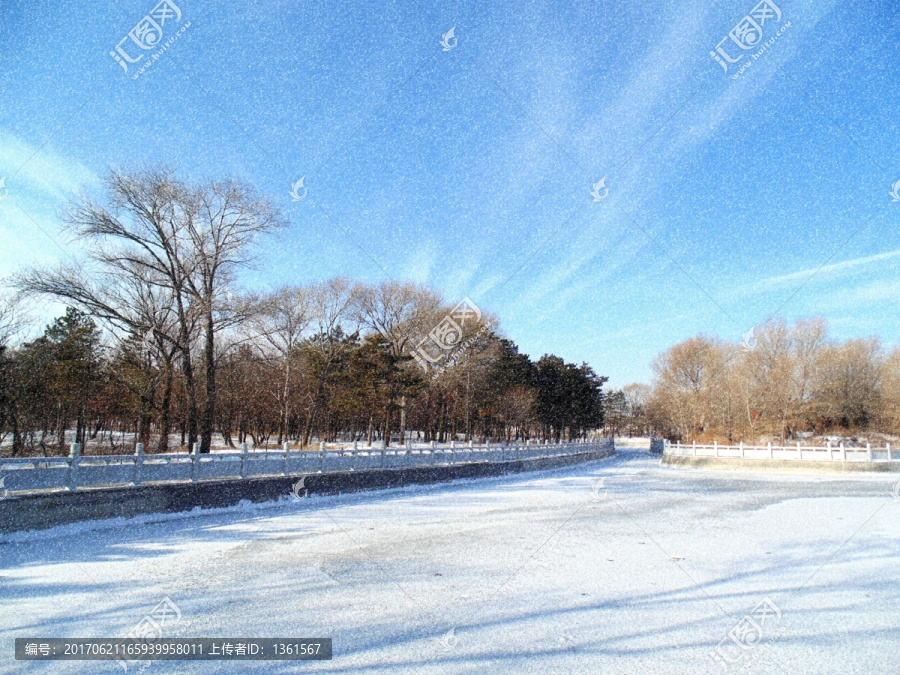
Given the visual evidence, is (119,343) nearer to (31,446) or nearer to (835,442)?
(31,446)

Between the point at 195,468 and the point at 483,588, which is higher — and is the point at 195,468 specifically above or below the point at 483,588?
above

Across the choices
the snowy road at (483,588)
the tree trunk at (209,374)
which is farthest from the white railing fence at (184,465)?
the tree trunk at (209,374)

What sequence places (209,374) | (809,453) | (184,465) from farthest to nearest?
1. (809,453)
2. (209,374)
3. (184,465)

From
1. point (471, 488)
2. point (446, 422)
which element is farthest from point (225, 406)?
point (471, 488)

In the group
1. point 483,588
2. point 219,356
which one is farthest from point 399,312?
point 483,588

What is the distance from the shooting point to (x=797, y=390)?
193ft

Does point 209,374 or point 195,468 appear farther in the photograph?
point 209,374

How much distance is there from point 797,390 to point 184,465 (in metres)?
62.0

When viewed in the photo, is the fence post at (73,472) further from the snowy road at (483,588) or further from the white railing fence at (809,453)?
the white railing fence at (809,453)

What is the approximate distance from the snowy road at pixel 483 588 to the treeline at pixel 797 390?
4600cm

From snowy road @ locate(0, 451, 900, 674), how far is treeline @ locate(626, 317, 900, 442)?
46.0 m

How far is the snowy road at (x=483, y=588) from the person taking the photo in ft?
16.0

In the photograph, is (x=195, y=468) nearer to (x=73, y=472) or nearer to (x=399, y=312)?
(x=73, y=472)

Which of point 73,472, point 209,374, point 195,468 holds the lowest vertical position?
point 195,468
